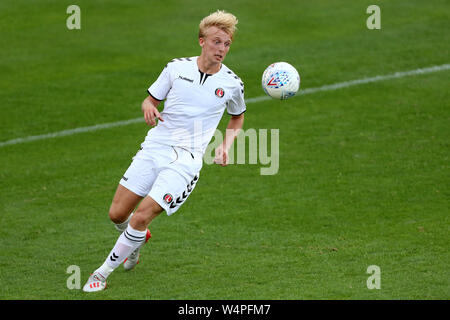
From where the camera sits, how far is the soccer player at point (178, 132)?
741 cm

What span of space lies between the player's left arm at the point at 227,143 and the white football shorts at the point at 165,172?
0.74 ft

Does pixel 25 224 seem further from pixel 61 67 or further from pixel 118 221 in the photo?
pixel 61 67

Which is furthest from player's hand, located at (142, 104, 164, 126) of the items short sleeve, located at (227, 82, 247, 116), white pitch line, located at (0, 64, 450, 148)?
white pitch line, located at (0, 64, 450, 148)

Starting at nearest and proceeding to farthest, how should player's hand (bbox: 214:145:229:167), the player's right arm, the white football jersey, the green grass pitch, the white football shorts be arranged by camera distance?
1. the player's right arm
2. the white football shorts
3. the white football jersey
4. player's hand (bbox: 214:145:229:167)
5. the green grass pitch

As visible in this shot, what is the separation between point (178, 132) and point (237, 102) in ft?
2.59

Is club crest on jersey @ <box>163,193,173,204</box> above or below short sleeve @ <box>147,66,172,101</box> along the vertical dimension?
below

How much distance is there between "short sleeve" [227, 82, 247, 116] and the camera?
308 inches

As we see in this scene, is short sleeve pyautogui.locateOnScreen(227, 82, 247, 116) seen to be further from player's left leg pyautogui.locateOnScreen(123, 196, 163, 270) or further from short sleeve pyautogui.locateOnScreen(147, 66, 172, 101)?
player's left leg pyautogui.locateOnScreen(123, 196, 163, 270)

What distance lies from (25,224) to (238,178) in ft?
11.4

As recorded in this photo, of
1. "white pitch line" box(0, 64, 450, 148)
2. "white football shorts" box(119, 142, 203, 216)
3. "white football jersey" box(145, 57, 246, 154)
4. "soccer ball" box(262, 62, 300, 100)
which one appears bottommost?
"white football shorts" box(119, 142, 203, 216)

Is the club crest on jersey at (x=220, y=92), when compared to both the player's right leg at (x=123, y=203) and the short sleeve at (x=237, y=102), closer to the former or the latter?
the short sleeve at (x=237, y=102)

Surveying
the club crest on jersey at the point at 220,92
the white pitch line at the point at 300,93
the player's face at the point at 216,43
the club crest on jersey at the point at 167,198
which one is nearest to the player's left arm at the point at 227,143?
the club crest on jersey at the point at 220,92

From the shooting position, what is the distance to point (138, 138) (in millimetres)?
13250

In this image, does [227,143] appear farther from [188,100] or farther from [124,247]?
[124,247]
